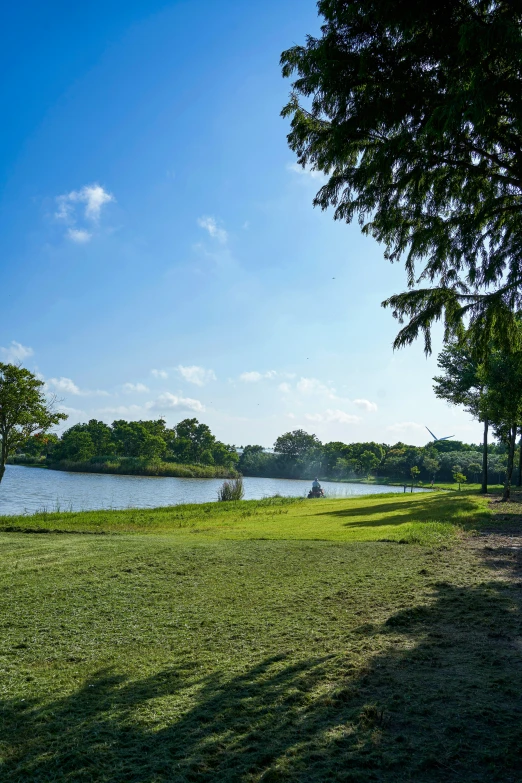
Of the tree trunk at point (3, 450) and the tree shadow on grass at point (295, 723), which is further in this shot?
the tree trunk at point (3, 450)

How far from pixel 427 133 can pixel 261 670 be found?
4495 millimetres

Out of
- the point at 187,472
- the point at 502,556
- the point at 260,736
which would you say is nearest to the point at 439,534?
the point at 502,556

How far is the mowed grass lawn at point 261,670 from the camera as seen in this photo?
104 inches

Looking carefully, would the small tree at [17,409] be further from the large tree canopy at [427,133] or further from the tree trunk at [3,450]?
the large tree canopy at [427,133]

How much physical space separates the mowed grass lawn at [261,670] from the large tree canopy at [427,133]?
3.26m

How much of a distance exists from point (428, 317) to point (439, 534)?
6900mm

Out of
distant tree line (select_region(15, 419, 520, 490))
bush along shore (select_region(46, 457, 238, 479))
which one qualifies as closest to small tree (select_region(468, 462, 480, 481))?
distant tree line (select_region(15, 419, 520, 490))

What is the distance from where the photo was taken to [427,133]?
444cm

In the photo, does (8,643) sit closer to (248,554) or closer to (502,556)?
(248,554)

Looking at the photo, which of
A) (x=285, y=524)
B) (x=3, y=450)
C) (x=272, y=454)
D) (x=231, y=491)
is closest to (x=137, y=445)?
(x=272, y=454)

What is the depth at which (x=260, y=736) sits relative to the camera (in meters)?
2.86

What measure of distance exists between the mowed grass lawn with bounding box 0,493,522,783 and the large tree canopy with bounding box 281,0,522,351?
326 cm

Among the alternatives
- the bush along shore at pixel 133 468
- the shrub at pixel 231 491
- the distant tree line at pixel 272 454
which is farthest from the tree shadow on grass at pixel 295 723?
the bush along shore at pixel 133 468

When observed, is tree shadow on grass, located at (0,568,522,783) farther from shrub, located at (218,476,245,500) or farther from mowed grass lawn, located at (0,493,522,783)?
shrub, located at (218,476,245,500)
